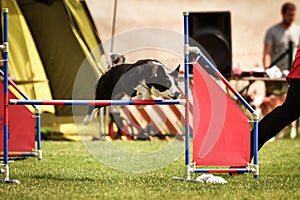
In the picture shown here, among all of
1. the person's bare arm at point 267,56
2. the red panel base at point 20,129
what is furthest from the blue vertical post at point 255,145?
the person's bare arm at point 267,56

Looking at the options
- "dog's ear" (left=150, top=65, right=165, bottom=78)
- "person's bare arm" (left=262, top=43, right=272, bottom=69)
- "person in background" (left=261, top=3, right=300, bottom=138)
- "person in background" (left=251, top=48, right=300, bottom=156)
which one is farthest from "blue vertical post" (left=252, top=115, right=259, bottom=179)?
"person's bare arm" (left=262, top=43, right=272, bottom=69)

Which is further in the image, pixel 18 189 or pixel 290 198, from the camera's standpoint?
pixel 18 189

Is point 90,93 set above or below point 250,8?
below

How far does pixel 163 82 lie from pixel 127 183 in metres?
0.87

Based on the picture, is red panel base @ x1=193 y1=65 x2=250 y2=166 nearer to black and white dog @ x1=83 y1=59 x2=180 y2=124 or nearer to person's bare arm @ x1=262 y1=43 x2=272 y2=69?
black and white dog @ x1=83 y1=59 x2=180 y2=124

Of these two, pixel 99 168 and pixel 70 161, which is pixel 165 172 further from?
pixel 70 161

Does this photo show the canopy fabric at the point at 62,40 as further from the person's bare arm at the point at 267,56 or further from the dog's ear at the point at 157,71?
the dog's ear at the point at 157,71

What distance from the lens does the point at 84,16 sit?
995 centimetres

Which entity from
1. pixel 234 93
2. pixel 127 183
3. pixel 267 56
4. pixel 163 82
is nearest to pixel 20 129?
pixel 163 82

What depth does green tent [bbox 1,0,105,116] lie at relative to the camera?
390 inches

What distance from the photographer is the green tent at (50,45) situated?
9.91 meters

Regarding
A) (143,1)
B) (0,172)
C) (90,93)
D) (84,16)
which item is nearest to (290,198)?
(0,172)

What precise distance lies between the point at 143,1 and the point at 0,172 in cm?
711

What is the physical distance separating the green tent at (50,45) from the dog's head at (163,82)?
3592 mm
